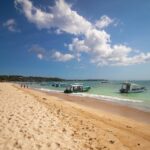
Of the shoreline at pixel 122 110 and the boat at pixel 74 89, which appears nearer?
the shoreline at pixel 122 110

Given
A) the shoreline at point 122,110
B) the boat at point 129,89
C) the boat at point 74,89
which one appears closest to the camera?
the shoreline at point 122,110

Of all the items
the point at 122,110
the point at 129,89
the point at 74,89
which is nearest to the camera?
the point at 122,110

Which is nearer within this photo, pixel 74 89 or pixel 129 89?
pixel 129 89

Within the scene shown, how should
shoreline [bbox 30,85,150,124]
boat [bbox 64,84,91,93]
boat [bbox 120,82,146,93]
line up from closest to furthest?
shoreline [bbox 30,85,150,124], boat [bbox 120,82,146,93], boat [bbox 64,84,91,93]

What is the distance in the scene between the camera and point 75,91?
5306 cm

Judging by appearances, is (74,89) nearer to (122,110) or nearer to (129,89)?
(129,89)

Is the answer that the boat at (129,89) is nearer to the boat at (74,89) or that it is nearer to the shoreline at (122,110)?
the boat at (74,89)

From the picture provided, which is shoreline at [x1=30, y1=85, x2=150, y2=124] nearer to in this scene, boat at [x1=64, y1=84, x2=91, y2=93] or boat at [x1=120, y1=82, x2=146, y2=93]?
boat at [x1=120, y1=82, x2=146, y2=93]

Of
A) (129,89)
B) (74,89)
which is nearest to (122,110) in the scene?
(129,89)

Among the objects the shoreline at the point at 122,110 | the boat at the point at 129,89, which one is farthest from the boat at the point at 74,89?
the shoreline at the point at 122,110

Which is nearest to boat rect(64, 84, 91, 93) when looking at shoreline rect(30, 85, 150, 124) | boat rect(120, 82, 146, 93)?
boat rect(120, 82, 146, 93)

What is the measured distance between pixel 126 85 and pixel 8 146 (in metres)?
46.7

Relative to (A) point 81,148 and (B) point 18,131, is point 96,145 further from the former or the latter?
(B) point 18,131

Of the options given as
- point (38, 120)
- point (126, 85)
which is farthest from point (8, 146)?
point (126, 85)
